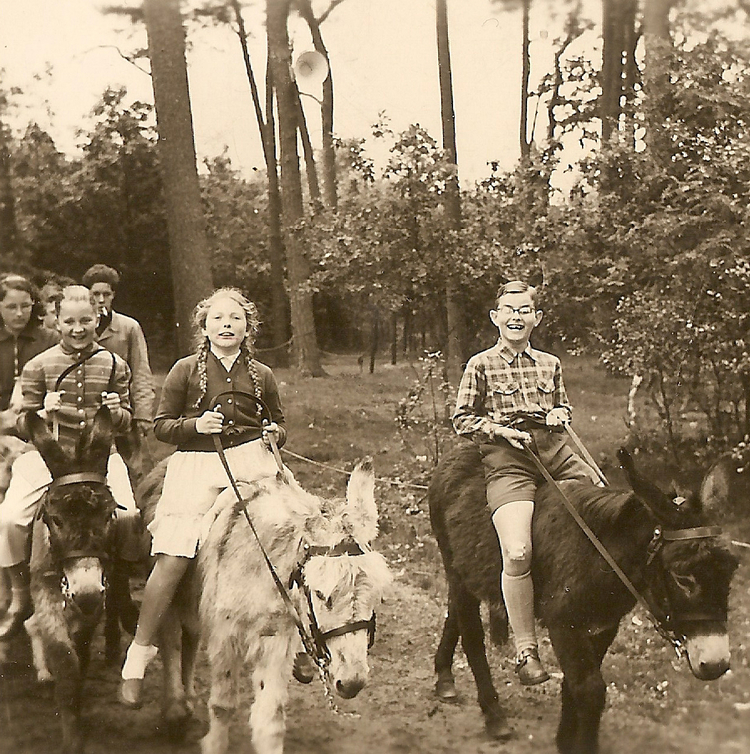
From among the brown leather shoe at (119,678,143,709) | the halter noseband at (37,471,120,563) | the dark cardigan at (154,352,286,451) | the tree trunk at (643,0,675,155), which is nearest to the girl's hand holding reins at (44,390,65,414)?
the halter noseband at (37,471,120,563)

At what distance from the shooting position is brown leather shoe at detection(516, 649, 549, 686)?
3.70 metres

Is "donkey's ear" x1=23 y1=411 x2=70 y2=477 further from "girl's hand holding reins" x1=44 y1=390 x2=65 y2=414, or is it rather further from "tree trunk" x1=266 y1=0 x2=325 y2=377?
"tree trunk" x1=266 y1=0 x2=325 y2=377

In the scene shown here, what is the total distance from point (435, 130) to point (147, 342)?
6.40ft

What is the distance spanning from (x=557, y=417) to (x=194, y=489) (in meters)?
1.78

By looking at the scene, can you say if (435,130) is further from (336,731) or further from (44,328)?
(336,731)

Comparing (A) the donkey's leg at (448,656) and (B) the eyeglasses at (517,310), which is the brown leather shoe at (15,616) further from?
(B) the eyeglasses at (517,310)

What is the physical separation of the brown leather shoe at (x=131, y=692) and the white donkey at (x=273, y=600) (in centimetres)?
14

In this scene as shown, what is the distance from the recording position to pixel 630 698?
376 centimetres

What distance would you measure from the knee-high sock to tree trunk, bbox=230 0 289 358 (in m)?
1.64

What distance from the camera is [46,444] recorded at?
3748 mm

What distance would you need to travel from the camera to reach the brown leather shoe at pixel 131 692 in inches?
150

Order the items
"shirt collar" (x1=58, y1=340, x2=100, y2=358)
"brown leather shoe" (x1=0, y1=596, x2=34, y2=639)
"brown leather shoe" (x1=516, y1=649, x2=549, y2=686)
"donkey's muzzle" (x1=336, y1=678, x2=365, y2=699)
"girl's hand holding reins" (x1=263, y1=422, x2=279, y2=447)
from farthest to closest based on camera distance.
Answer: "brown leather shoe" (x1=0, y1=596, x2=34, y2=639) → "shirt collar" (x1=58, y1=340, x2=100, y2=358) → "girl's hand holding reins" (x1=263, y1=422, x2=279, y2=447) → "brown leather shoe" (x1=516, y1=649, x2=549, y2=686) → "donkey's muzzle" (x1=336, y1=678, x2=365, y2=699)

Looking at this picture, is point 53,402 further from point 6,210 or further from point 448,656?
point 448,656

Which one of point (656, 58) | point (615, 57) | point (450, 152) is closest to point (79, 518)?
point (450, 152)
